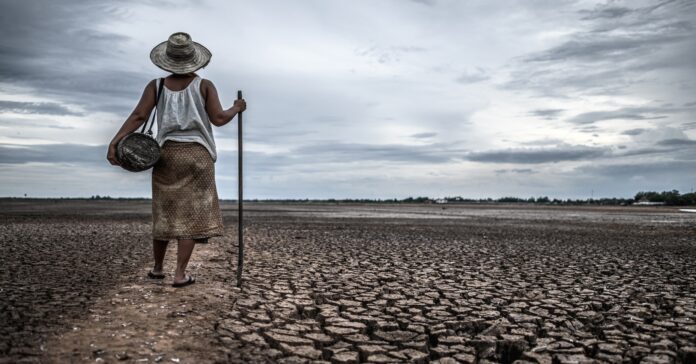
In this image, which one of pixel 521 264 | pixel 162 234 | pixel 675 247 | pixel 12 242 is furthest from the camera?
pixel 675 247

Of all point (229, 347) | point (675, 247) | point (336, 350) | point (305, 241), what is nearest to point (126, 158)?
point (229, 347)

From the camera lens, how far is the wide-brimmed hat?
3.60m

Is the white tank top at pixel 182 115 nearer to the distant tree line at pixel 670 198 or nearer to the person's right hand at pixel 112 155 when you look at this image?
the person's right hand at pixel 112 155

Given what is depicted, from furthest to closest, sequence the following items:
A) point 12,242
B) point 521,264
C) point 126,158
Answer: point 12,242 → point 521,264 → point 126,158

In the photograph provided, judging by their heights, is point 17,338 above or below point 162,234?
below

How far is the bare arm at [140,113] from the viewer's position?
11.7 ft

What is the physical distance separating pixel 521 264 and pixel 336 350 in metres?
4.01

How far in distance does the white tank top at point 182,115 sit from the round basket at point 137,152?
0.18 meters

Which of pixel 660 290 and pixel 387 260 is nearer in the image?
pixel 660 290

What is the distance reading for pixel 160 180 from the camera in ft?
11.9

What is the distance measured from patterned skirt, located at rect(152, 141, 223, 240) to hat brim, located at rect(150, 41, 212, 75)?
551 millimetres

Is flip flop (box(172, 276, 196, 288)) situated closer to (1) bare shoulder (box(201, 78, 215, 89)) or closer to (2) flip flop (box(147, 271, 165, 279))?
(2) flip flop (box(147, 271, 165, 279))

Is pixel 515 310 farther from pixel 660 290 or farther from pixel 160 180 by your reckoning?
pixel 160 180

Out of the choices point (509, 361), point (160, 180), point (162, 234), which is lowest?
point (509, 361)
